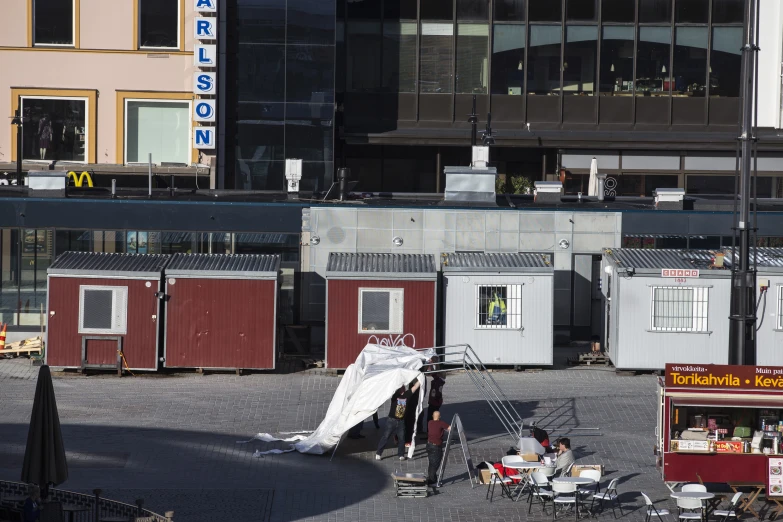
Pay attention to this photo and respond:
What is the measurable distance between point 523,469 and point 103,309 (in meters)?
13.7

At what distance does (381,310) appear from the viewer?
108 ft

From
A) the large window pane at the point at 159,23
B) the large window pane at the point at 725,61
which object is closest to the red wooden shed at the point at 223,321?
the large window pane at the point at 159,23

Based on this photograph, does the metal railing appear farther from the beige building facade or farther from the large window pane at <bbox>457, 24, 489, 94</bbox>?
the large window pane at <bbox>457, 24, 489, 94</bbox>

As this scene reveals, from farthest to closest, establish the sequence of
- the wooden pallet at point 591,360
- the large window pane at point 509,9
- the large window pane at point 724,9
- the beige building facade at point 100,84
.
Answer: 1. the large window pane at point 724,9
2. the large window pane at point 509,9
3. the beige building facade at point 100,84
4. the wooden pallet at point 591,360

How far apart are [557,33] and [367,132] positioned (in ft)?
29.6

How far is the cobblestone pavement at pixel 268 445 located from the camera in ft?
71.9

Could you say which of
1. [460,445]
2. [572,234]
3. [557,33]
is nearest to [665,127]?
[557,33]

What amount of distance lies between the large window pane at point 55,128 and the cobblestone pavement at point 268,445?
2000 centimetres

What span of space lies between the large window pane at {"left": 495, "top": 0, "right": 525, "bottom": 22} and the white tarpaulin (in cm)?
3043

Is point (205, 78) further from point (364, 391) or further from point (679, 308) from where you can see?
point (364, 391)

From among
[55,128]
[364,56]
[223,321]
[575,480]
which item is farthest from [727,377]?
[55,128]

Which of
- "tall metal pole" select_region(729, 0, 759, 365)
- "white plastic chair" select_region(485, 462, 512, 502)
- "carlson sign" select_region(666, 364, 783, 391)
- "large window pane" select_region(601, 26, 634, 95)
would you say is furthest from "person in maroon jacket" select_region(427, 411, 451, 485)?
"large window pane" select_region(601, 26, 634, 95)

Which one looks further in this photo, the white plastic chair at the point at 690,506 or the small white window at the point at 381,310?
the small white window at the point at 381,310

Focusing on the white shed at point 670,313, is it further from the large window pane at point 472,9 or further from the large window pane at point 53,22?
the large window pane at point 53,22
